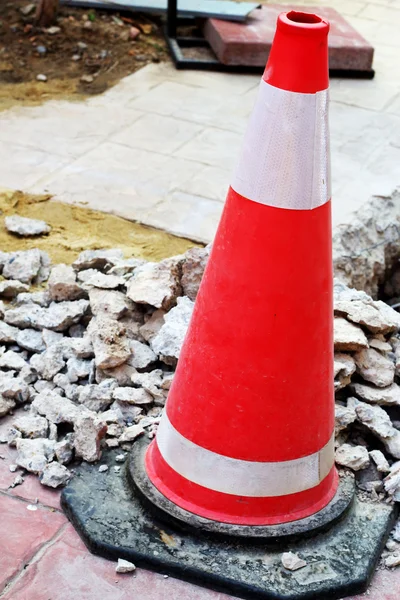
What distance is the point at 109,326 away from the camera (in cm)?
328

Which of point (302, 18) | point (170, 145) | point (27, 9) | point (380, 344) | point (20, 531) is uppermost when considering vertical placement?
point (302, 18)

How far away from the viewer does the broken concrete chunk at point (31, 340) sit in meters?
3.48

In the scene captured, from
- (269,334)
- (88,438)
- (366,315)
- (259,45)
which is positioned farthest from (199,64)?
(269,334)

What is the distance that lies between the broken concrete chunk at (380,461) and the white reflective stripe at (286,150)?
98 centimetres

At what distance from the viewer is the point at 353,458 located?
9.41 ft

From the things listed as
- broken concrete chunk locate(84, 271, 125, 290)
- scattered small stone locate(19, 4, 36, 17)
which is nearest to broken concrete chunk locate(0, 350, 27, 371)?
broken concrete chunk locate(84, 271, 125, 290)

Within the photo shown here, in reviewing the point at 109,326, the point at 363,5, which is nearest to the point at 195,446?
the point at 109,326

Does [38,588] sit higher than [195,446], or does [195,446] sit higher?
[195,446]

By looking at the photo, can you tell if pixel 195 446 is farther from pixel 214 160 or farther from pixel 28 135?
pixel 28 135

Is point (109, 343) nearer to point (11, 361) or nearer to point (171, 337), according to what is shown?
point (171, 337)

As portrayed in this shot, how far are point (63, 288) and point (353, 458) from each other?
1.48 metres

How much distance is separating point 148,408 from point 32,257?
135 cm

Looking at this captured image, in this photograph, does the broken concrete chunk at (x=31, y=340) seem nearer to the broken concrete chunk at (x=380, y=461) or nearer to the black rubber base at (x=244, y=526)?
the black rubber base at (x=244, y=526)

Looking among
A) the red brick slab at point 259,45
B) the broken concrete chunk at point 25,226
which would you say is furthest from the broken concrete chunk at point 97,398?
the red brick slab at point 259,45
